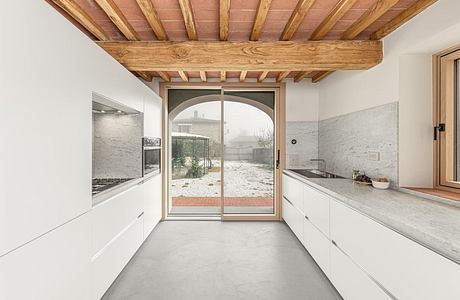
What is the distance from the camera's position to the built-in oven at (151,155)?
135 inches

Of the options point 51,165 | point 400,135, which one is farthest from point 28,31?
point 400,135

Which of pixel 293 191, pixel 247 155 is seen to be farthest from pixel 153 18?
pixel 247 155

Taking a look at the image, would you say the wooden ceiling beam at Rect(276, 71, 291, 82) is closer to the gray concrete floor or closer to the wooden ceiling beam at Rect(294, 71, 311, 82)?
the wooden ceiling beam at Rect(294, 71, 311, 82)

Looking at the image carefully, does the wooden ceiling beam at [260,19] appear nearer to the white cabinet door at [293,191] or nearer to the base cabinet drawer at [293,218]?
the white cabinet door at [293,191]

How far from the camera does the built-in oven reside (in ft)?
11.3

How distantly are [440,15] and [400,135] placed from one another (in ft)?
3.36

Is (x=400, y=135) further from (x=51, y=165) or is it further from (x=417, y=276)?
(x=51, y=165)

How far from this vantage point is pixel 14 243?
3.99ft

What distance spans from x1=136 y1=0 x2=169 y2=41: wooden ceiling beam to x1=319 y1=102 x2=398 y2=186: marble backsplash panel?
241 centimetres

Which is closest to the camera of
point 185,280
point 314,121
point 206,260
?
point 185,280

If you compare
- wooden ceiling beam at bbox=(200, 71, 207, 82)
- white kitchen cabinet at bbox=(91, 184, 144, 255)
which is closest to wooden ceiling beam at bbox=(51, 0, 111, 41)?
wooden ceiling beam at bbox=(200, 71, 207, 82)

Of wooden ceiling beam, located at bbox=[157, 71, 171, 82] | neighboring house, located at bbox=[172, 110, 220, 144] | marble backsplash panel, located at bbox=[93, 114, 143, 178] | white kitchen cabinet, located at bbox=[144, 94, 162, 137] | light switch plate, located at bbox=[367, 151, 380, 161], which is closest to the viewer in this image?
marble backsplash panel, located at bbox=[93, 114, 143, 178]

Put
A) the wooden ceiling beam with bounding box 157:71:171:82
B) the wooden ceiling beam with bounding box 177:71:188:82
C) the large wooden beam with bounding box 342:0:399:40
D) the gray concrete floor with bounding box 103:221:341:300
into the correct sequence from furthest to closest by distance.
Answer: the wooden ceiling beam with bounding box 157:71:171:82 < the wooden ceiling beam with bounding box 177:71:188:82 < the gray concrete floor with bounding box 103:221:341:300 < the large wooden beam with bounding box 342:0:399:40

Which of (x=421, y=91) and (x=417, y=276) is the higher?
(x=421, y=91)
